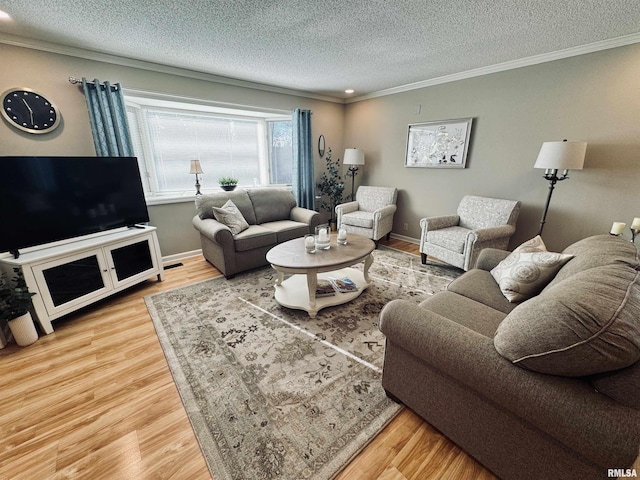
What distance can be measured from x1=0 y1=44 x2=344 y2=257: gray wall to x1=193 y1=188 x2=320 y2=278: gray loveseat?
1.42 feet

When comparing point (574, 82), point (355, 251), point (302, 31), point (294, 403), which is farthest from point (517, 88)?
point (294, 403)

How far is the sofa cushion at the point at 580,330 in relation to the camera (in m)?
0.76

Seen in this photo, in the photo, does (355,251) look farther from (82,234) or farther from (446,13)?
(82,234)

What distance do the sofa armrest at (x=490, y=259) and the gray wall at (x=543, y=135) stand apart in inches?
62.0

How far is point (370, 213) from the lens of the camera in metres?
4.25

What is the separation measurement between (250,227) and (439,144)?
2.98 m

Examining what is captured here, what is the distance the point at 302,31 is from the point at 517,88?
2.60 meters

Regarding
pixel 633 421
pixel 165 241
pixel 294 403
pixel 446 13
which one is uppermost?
pixel 446 13

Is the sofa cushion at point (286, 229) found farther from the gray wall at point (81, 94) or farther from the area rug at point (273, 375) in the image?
the gray wall at point (81, 94)

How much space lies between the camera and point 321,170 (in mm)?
4977

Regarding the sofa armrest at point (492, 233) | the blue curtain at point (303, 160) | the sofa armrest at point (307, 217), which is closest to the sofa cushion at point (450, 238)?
the sofa armrest at point (492, 233)

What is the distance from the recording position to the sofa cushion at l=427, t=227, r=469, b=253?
2916 millimetres

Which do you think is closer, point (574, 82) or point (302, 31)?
point (302, 31)

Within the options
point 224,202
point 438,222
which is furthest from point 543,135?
point 224,202
